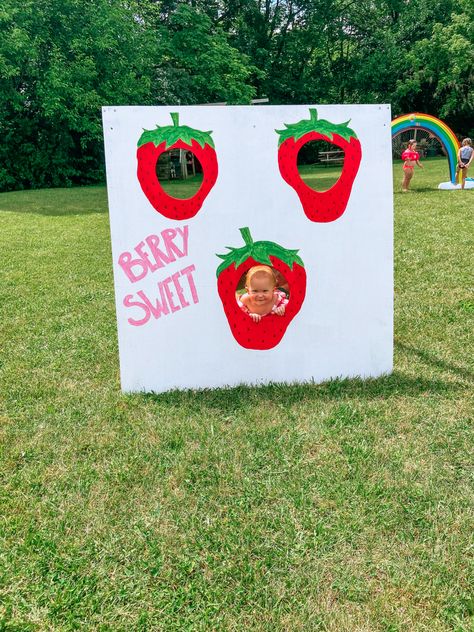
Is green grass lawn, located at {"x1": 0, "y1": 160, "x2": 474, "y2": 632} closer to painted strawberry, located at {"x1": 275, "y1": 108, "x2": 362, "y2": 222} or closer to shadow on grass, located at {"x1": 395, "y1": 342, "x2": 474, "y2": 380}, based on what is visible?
shadow on grass, located at {"x1": 395, "y1": 342, "x2": 474, "y2": 380}

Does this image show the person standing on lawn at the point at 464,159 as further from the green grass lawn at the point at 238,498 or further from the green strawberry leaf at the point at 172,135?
Answer: the green strawberry leaf at the point at 172,135

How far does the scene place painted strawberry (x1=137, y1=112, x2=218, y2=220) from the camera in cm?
302

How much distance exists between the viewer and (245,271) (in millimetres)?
3268

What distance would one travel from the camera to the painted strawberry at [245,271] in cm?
322

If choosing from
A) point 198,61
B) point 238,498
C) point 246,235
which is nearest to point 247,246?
point 246,235

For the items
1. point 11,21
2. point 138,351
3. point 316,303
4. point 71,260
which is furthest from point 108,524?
point 11,21

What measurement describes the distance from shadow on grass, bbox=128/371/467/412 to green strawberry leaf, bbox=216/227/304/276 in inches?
28.9

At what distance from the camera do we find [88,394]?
334cm

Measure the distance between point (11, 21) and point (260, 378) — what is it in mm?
18368

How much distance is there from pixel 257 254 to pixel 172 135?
0.82m

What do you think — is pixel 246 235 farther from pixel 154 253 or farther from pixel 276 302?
pixel 154 253

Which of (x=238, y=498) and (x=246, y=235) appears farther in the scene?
(x=246, y=235)

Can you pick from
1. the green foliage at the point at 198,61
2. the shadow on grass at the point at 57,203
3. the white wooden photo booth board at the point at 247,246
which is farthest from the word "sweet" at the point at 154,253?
the green foliage at the point at 198,61

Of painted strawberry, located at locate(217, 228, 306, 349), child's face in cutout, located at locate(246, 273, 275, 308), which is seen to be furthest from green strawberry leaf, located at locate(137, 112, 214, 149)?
child's face in cutout, located at locate(246, 273, 275, 308)
